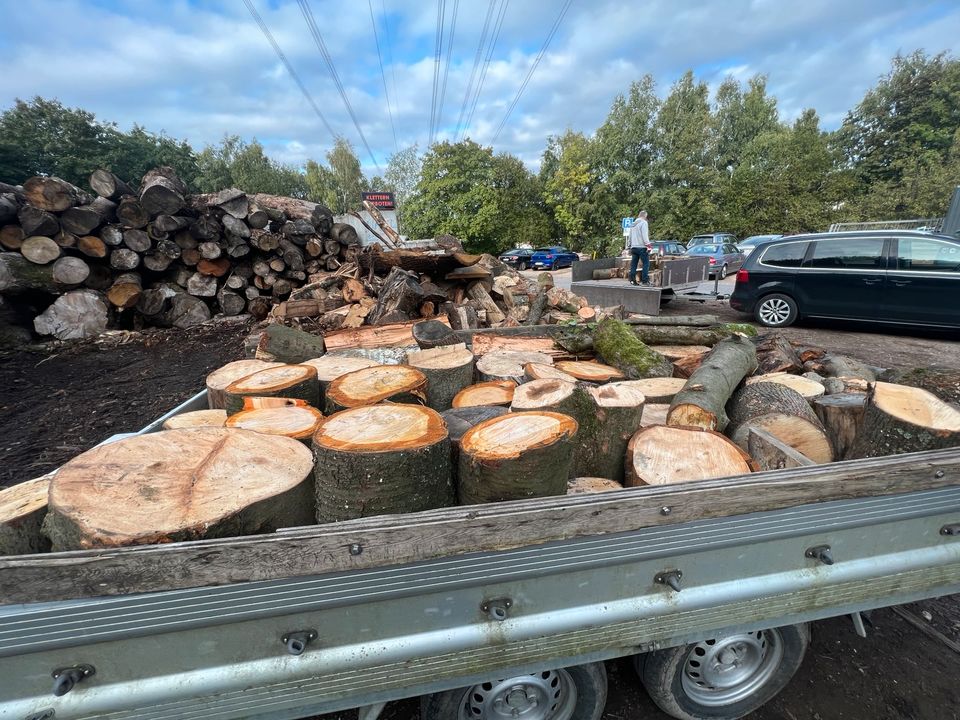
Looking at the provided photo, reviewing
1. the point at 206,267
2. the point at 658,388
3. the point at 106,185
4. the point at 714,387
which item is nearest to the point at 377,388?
the point at 658,388

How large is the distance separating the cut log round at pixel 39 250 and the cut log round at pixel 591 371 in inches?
335

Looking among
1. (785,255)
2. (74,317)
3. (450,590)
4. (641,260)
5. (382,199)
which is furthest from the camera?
(382,199)

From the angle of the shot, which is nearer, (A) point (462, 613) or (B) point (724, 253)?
(A) point (462, 613)

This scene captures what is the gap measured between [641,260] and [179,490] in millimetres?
9604

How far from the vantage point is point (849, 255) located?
22.0 ft

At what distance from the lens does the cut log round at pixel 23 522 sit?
1.41 metres

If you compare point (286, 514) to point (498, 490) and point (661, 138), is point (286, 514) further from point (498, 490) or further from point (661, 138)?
point (661, 138)

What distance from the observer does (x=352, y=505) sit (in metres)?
1.42

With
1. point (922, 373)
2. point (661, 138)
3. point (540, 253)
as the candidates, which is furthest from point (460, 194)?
point (922, 373)

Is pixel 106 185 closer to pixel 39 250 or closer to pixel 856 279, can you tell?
pixel 39 250

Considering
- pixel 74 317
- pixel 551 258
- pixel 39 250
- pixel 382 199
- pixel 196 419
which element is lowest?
pixel 196 419

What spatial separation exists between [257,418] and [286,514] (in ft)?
2.31

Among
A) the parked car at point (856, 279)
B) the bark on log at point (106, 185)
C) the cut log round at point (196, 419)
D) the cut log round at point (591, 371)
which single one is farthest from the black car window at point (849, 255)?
the bark on log at point (106, 185)

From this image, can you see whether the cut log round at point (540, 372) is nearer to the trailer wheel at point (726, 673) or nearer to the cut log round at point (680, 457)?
the cut log round at point (680, 457)
